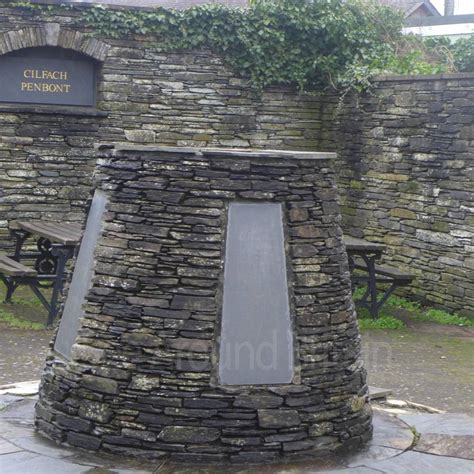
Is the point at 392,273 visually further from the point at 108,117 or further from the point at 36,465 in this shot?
the point at 36,465

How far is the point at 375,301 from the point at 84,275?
16.8 ft

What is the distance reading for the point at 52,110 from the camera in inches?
433

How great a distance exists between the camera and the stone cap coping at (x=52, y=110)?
427 inches

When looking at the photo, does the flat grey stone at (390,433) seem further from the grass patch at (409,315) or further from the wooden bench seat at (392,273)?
the wooden bench seat at (392,273)

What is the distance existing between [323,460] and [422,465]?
0.52m

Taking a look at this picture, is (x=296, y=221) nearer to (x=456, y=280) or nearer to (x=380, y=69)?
(x=456, y=280)

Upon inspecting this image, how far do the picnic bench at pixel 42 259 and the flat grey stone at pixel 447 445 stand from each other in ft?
14.0

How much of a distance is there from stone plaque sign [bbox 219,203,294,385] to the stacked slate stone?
0.05 meters

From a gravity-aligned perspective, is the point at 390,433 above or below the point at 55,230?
below

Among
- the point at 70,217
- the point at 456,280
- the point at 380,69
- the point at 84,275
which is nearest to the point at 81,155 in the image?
the point at 70,217

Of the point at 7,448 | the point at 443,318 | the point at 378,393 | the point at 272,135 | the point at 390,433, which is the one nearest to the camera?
the point at 7,448

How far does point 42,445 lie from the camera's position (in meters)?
5.35

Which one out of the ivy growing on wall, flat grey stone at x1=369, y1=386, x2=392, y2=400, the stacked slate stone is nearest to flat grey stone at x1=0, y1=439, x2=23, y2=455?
the stacked slate stone

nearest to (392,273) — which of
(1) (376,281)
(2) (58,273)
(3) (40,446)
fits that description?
(1) (376,281)
